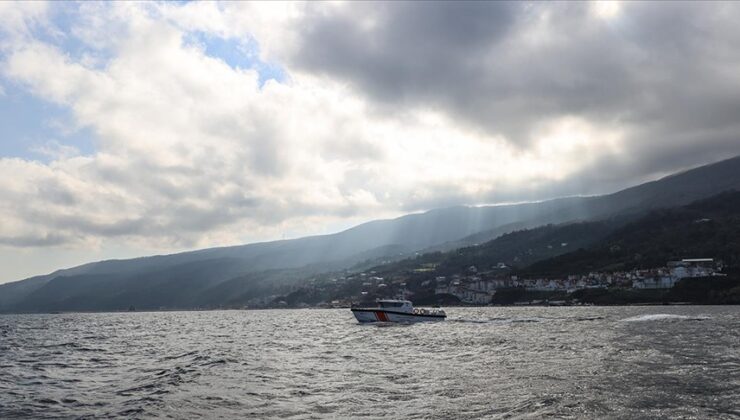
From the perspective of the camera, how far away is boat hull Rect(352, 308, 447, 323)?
116 metres

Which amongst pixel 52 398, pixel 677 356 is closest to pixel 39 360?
pixel 52 398

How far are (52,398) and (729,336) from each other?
2360 inches

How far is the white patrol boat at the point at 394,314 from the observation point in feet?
379

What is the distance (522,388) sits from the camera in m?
29.8

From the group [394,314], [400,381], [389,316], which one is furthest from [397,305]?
[400,381]

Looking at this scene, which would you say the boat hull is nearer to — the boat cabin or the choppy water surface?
the boat cabin

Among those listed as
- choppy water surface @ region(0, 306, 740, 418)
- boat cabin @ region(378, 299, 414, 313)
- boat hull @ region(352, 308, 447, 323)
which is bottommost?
boat hull @ region(352, 308, 447, 323)

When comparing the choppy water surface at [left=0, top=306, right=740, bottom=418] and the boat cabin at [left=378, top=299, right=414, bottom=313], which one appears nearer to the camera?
the choppy water surface at [left=0, top=306, right=740, bottom=418]

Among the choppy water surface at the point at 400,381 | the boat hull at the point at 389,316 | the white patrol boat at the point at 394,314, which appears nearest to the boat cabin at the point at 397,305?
the white patrol boat at the point at 394,314

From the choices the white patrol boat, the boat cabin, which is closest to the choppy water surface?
the white patrol boat

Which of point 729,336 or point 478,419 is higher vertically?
point 478,419

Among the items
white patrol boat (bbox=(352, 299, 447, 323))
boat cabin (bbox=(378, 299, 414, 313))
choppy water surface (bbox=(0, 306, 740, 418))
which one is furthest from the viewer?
boat cabin (bbox=(378, 299, 414, 313))

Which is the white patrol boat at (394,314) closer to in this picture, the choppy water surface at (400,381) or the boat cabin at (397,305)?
the boat cabin at (397,305)

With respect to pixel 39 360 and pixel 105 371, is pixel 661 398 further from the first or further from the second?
pixel 39 360
